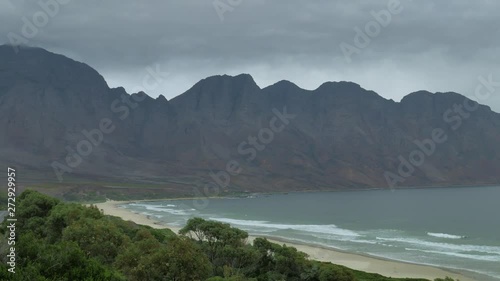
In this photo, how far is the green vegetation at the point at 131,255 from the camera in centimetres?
2483

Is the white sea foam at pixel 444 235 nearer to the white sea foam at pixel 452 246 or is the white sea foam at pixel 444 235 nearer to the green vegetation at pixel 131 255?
the white sea foam at pixel 452 246

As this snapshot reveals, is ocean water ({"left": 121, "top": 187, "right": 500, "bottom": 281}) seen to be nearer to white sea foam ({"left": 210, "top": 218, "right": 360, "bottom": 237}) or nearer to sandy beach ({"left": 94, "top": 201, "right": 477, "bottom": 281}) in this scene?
white sea foam ({"left": 210, "top": 218, "right": 360, "bottom": 237})

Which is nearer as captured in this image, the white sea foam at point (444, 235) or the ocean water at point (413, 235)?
the ocean water at point (413, 235)

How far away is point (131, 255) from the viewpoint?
33.9 meters

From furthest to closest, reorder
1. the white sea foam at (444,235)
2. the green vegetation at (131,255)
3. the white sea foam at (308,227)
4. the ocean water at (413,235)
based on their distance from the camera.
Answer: the white sea foam at (308,227), the white sea foam at (444,235), the ocean water at (413,235), the green vegetation at (131,255)

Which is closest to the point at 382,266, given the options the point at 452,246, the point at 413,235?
the point at 452,246

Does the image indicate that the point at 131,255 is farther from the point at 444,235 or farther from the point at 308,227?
the point at 308,227

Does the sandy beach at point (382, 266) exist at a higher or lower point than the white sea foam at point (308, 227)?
lower

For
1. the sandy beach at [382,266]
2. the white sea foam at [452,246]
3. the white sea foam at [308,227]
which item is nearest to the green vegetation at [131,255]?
the sandy beach at [382,266]

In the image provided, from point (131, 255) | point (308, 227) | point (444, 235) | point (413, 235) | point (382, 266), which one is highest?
point (444, 235)

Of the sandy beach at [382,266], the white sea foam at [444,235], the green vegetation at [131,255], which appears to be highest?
the white sea foam at [444,235]

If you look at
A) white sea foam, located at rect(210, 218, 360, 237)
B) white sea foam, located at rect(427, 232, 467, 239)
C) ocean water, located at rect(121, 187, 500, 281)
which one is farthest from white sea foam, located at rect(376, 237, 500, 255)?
white sea foam, located at rect(210, 218, 360, 237)

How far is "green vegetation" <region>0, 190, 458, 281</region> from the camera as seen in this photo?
24.8 meters

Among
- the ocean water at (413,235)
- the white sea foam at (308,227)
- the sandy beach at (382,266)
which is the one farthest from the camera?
the white sea foam at (308,227)
